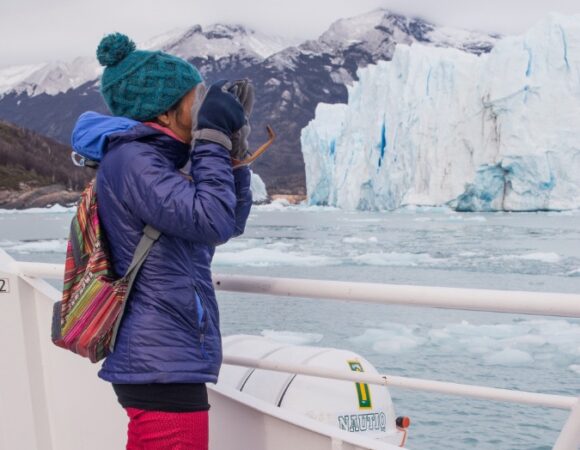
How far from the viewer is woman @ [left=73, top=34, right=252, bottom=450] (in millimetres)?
1053

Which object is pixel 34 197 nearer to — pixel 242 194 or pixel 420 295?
pixel 242 194

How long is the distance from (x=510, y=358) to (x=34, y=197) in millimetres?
70312

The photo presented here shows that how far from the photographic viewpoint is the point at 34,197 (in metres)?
70.9

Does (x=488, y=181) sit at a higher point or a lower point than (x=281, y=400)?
lower

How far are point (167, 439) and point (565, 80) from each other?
26969 mm

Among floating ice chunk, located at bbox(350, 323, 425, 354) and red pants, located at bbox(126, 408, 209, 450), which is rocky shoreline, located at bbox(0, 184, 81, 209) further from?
red pants, located at bbox(126, 408, 209, 450)

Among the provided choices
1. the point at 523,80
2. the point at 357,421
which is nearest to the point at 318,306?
the point at 357,421

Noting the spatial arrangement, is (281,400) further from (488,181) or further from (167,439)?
(488,181)

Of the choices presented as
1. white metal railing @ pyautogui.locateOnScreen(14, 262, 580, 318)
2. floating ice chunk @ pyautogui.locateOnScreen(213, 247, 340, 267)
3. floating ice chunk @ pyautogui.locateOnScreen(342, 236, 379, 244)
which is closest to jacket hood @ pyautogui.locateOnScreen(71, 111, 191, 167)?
white metal railing @ pyautogui.locateOnScreen(14, 262, 580, 318)

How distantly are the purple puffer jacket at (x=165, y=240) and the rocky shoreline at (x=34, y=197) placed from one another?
235 ft

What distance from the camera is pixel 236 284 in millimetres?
1359

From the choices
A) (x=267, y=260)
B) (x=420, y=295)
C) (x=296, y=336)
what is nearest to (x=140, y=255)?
(x=420, y=295)

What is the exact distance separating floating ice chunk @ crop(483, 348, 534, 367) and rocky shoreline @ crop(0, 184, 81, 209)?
221ft

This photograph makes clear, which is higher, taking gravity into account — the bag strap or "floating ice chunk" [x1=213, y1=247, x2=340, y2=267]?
the bag strap
